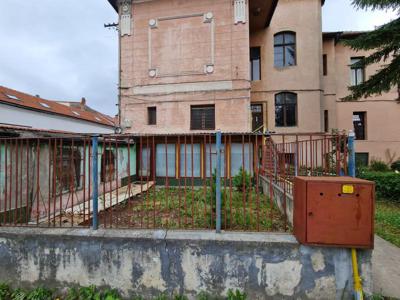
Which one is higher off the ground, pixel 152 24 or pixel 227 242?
pixel 152 24

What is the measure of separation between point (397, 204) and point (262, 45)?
10.9 metres

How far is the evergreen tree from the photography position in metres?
7.15

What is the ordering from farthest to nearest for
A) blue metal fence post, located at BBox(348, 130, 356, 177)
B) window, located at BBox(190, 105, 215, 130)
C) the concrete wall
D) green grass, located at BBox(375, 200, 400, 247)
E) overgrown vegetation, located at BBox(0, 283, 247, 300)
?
window, located at BBox(190, 105, 215, 130) → green grass, located at BBox(375, 200, 400, 247) → blue metal fence post, located at BBox(348, 130, 356, 177) → overgrown vegetation, located at BBox(0, 283, 247, 300) → the concrete wall

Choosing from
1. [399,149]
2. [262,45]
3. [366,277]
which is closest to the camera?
[366,277]

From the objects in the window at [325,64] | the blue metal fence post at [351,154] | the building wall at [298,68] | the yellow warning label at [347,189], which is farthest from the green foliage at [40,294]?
the window at [325,64]

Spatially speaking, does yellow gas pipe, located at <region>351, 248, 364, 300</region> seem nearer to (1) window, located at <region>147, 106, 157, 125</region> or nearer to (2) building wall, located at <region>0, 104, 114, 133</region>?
(1) window, located at <region>147, 106, 157, 125</region>

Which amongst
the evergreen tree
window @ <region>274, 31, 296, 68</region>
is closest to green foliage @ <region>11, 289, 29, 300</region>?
the evergreen tree

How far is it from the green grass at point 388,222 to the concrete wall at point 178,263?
2967 millimetres

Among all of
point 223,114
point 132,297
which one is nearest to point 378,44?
point 223,114

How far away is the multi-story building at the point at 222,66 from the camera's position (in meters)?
11.4

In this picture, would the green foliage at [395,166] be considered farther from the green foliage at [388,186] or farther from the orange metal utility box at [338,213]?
the orange metal utility box at [338,213]

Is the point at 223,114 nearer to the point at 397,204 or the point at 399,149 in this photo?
the point at 397,204

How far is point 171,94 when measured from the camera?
12.0 meters

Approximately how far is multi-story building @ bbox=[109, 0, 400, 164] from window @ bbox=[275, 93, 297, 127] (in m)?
0.06
